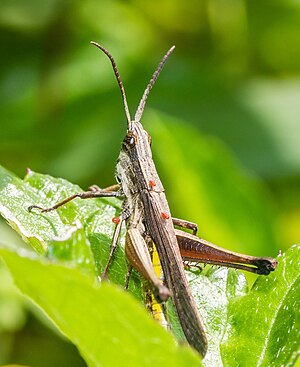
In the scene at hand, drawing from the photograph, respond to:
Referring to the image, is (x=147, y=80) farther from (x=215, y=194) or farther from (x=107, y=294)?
(x=107, y=294)

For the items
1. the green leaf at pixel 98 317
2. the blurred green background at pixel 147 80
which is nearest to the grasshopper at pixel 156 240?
the green leaf at pixel 98 317

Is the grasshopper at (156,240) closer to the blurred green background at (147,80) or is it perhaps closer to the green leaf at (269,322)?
the green leaf at (269,322)

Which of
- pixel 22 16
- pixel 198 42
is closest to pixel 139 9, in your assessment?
pixel 198 42

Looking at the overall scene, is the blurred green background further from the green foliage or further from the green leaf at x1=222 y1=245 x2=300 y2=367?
the green leaf at x1=222 y1=245 x2=300 y2=367

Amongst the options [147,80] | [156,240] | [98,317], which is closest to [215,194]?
[156,240]

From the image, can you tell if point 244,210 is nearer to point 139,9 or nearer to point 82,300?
point 139,9

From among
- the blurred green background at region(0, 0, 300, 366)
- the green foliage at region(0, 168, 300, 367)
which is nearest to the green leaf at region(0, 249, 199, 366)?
the green foliage at region(0, 168, 300, 367)
